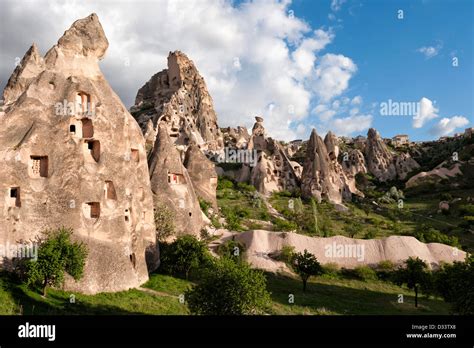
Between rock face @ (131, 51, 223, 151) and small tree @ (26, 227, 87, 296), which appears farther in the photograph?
rock face @ (131, 51, 223, 151)

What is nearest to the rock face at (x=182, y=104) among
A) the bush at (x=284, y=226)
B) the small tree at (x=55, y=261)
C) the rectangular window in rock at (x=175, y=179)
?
the bush at (x=284, y=226)

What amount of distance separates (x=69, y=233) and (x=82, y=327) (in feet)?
42.9

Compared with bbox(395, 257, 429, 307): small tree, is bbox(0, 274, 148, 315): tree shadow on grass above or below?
above

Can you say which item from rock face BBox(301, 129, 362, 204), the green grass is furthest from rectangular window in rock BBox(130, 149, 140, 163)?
rock face BBox(301, 129, 362, 204)

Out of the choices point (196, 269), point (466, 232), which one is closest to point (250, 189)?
point (466, 232)

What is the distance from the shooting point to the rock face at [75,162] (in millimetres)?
23734

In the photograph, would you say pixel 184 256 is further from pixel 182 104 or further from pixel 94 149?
pixel 182 104

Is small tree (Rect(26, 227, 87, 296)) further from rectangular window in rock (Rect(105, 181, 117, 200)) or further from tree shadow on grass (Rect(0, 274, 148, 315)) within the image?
rectangular window in rock (Rect(105, 181, 117, 200))

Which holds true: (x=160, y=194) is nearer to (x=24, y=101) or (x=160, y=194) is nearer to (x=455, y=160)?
(x=24, y=101)

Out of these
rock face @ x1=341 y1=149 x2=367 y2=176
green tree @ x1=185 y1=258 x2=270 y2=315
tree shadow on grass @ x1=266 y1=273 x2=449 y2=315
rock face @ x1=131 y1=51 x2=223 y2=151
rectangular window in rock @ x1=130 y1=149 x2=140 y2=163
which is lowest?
tree shadow on grass @ x1=266 y1=273 x2=449 y2=315

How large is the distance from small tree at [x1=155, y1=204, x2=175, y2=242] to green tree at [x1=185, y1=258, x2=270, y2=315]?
50.5 ft

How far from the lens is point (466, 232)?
51.0 metres

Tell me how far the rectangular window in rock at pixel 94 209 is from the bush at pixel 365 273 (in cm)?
2659

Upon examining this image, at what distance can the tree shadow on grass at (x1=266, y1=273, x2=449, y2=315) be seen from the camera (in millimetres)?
28656
